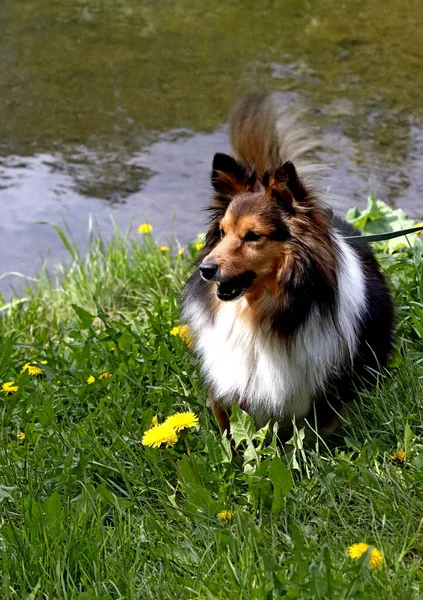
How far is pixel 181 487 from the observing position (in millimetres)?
2580

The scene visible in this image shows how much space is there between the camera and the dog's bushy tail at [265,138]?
2.90 m

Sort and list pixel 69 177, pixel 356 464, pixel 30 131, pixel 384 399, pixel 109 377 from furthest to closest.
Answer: pixel 30 131 → pixel 69 177 → pixel 109 377 → pixel 384 399 → pixel 356 464

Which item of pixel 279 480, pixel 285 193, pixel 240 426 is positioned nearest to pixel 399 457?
pixel 279 480

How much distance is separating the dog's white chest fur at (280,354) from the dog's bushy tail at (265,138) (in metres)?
0.40

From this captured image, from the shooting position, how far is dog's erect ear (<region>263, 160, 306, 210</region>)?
265cm

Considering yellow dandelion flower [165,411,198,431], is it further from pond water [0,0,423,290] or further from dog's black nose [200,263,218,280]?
pond water [0,0,423,290]

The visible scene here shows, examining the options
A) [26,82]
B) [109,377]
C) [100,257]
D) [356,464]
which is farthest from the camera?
[26,82]

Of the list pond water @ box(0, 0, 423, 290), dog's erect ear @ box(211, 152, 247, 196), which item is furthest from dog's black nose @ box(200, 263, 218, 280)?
pond water @ box(0, 0, 423, 290)

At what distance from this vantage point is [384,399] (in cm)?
279

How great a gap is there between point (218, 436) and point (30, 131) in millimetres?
4735

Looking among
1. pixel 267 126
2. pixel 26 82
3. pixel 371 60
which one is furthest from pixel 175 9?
pixel 267 126

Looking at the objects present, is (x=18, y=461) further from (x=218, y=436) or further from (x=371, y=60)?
(x=371, y=60)

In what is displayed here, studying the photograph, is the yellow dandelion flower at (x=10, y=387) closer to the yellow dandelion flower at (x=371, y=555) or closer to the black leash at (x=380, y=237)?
the black leash at (x=380, y=237)

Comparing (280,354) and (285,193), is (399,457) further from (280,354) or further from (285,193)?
(285,193)
